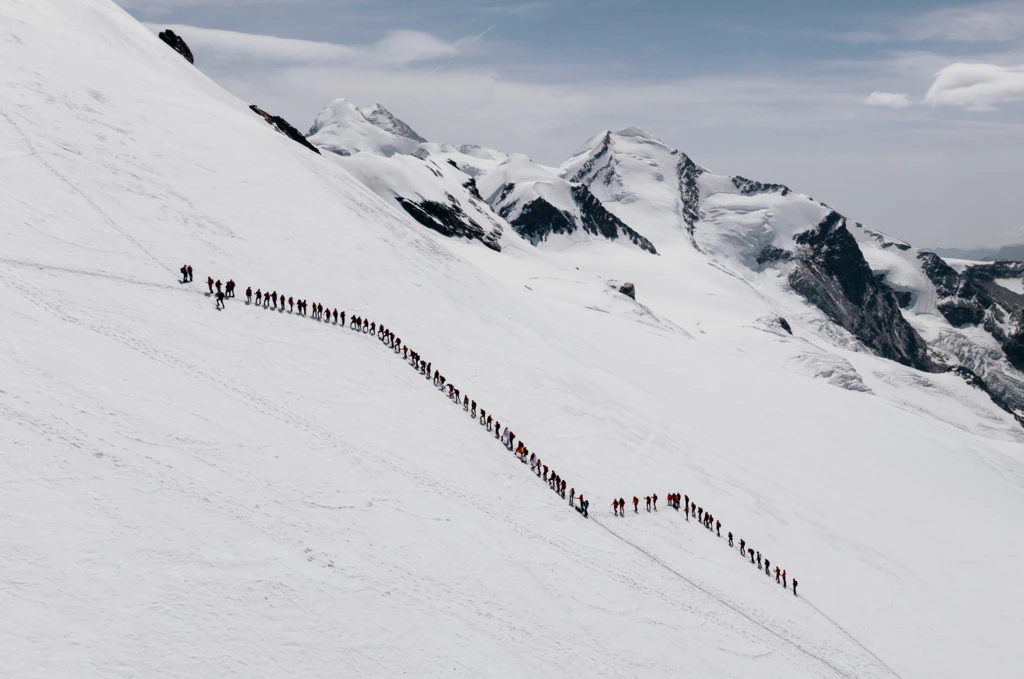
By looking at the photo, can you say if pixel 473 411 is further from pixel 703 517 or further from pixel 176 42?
pixel 176 42

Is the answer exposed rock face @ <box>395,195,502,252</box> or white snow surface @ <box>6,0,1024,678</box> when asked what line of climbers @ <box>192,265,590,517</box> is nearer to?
white snow surface @ <box>6,0,1024,678</box>

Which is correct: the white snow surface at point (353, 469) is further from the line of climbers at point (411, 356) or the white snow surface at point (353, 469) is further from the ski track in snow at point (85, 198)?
the line of climbers at point (411, 356)

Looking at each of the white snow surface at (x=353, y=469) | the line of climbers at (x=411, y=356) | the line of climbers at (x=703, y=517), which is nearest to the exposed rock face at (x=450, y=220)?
the white snow surface at (x=353, y=469)

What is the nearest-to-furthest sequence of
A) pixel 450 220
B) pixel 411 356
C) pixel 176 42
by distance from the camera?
pixel 411 356 → pixel 176 42 → pixel 450 220

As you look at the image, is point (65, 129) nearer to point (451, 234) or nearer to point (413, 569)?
point (413, 569)

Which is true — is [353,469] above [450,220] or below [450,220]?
below

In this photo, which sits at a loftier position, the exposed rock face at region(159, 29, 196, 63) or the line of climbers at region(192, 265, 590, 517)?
the exposed rock face at region(159, 29, 196, 63)

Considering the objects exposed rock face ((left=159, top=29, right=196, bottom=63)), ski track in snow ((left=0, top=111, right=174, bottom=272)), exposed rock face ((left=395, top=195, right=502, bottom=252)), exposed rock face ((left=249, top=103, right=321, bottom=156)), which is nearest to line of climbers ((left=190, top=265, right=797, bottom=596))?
ski track in snow ((left=0, top=111, right=174, bottom=272))

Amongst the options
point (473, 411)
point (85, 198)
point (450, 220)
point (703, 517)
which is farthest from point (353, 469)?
point (450, 220)
